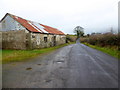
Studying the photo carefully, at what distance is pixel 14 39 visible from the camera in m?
14.0

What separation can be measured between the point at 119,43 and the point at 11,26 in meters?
17.0

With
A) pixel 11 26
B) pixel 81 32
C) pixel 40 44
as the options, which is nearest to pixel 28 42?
pixel 40 44

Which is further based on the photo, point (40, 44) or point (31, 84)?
point (40, 44)

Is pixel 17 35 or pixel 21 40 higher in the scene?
pixel 17 35

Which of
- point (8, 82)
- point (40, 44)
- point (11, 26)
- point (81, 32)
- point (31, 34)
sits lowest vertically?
point (8, 82)

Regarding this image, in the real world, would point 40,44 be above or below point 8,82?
above

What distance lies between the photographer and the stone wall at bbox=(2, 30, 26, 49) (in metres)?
13.4

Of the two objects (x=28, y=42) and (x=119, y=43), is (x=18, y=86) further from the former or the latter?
(x=119, y=43)

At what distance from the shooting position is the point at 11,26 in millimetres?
14148

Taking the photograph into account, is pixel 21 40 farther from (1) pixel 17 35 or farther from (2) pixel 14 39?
(2) pixel 14 39

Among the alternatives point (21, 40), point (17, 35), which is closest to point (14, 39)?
point (17, 35)

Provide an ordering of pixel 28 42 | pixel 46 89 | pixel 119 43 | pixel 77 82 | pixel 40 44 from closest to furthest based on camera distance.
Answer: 1. pixel 46 89
2. pixel 77 82
3. pixel 119 43
4. pixel 28 42
5. pixel 40 44

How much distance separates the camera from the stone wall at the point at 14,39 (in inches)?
527

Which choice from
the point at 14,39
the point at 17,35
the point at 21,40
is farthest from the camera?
the point at 14,39
